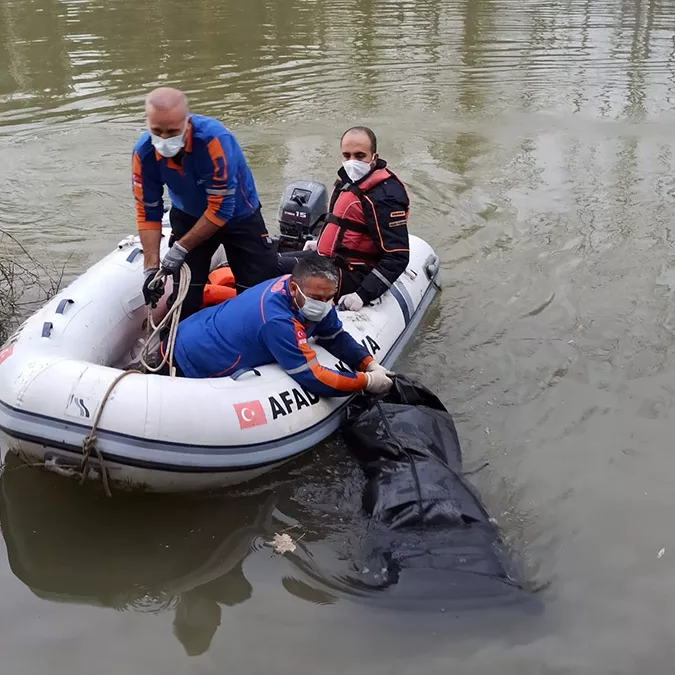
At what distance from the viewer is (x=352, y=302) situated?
446 cm

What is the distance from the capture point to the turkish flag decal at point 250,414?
3.44 meters

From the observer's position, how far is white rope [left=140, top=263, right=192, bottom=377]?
3747 millimetres

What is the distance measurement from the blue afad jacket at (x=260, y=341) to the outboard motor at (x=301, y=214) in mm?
1570

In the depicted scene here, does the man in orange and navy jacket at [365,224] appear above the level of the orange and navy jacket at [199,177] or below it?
below

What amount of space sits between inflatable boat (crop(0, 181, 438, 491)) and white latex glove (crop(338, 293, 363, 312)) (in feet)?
1.80

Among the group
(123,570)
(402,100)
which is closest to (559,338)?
(123,570)

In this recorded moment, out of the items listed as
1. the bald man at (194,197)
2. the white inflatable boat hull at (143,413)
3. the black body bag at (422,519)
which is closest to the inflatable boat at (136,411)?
the white inflatable boat hull at (143,413)

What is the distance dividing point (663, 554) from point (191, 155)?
2.79 meters

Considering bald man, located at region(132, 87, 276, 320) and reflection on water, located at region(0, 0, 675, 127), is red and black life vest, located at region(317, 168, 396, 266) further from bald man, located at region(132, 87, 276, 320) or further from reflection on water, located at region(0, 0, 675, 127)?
reflection on water, located at region(0, 0, 675, 127)

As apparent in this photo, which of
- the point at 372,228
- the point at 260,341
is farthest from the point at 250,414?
the point at 372,228

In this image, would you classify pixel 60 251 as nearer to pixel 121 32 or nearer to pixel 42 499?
pixel 42 499

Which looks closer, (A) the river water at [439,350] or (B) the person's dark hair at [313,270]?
(A) the river water at [439,350]

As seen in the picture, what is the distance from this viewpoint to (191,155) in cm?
379

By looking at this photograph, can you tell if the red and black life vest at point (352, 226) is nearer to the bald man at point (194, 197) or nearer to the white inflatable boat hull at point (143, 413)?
the bald man at point (194, 197)
